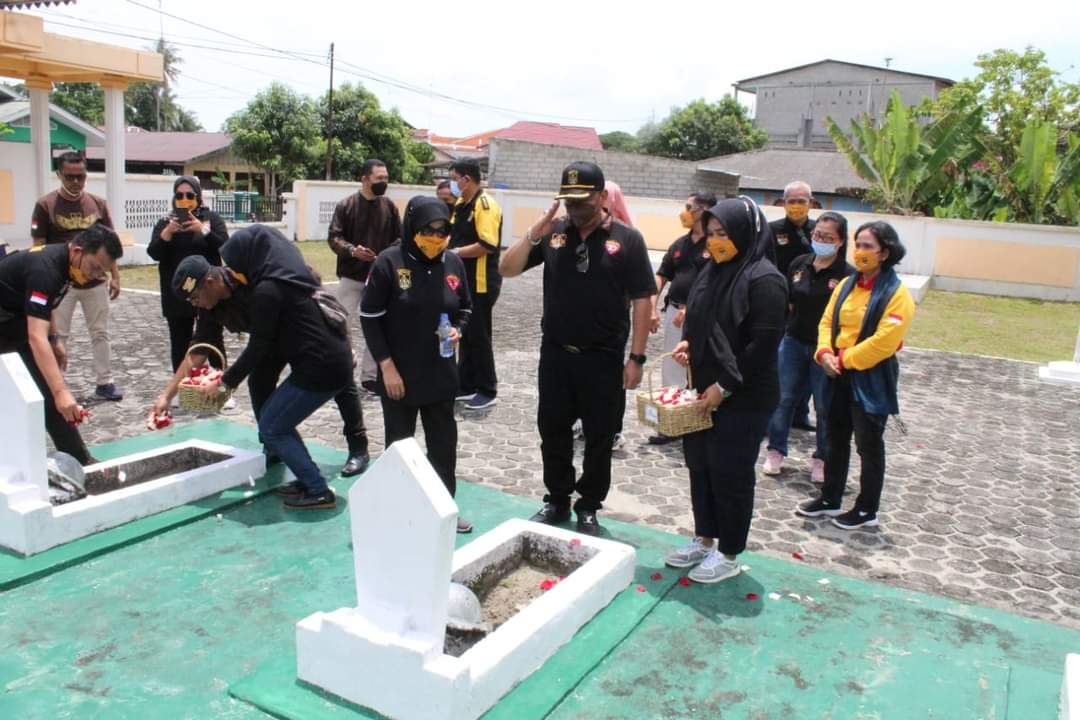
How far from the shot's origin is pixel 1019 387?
9938 mm

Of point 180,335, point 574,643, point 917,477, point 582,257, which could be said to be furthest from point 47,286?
point 917,477

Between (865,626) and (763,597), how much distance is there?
0.48 meters

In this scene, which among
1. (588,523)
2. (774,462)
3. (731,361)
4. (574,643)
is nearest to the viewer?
(574,643)

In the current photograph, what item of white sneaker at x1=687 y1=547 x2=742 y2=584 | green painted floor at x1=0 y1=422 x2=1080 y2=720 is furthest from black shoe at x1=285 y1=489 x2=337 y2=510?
white sneaker at x1=687 y1=547 x2=742 y2=584

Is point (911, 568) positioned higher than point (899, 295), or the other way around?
point (899, 295)

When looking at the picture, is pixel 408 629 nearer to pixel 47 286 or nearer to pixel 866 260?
pixel 47 286

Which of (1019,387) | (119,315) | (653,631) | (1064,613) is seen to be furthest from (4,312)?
(1019,387)

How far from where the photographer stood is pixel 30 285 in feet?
15.1

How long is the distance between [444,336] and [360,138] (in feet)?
108

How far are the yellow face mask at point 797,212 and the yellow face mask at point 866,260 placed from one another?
147cm

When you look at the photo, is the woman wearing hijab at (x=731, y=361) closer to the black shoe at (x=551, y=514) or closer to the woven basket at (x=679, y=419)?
the woven basket at (x=679, y=419)

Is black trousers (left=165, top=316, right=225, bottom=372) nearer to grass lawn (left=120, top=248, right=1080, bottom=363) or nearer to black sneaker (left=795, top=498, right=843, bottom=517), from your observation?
black sneaker (left=795, top=498, right=843, bottom=517)

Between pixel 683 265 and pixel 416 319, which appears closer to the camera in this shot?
pixel 416 319

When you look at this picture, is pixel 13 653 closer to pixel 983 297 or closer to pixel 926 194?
pixel 983 297
